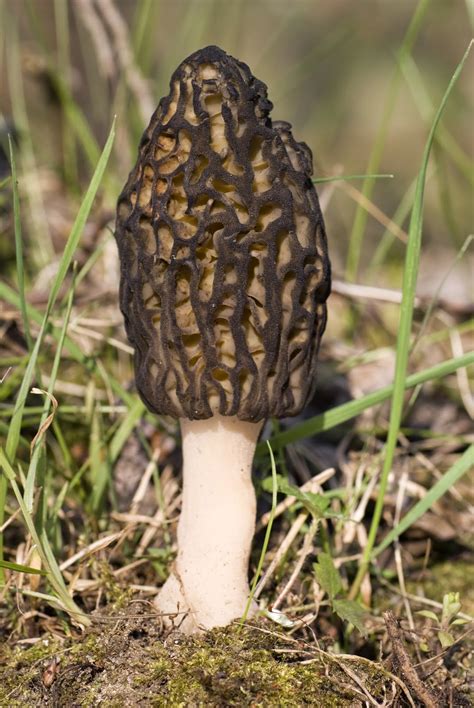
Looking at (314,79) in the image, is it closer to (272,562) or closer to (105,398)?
(105,398)

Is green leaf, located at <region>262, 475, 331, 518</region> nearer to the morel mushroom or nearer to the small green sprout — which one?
the morel mushroom

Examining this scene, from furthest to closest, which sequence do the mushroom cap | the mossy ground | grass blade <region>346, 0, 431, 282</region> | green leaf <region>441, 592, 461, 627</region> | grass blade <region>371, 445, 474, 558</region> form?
grass blade <region>346, 0, 431, 282</region> < grass blade <region>371, 445, 474, 558</region> < green leaf <region>441, 592, 461, 627</region> < the mushroom cap < the mossy ground

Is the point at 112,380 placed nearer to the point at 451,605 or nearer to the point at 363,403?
the point at 363,403

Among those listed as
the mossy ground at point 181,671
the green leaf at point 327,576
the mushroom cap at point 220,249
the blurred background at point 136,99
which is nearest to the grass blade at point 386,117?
the blurred background at point 136,99

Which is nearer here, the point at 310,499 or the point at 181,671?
the point at 181,671

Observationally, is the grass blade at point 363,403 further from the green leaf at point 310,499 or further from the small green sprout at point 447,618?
the small green sprout at point 447,618

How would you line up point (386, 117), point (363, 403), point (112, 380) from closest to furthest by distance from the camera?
point (363, 403)
point (112, 380)
point (386, 117)

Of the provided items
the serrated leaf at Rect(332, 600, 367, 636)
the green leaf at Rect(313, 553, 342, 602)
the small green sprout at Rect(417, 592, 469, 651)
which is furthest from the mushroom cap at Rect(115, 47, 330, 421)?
the small green sprout at Rect(417, 592, 469, 651)

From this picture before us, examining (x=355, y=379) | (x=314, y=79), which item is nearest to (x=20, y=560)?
(x=355, y=379)

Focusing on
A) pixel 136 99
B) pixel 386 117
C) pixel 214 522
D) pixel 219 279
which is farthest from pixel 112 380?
pixel 136 99
